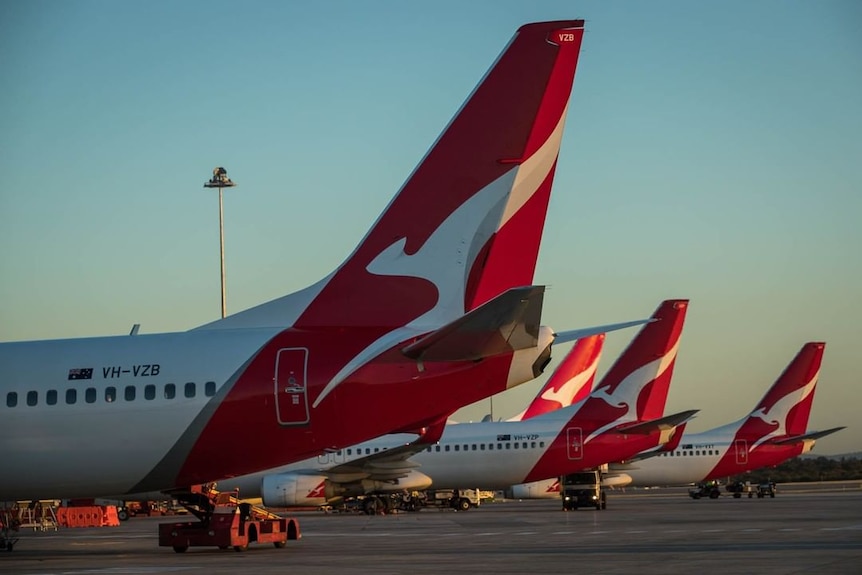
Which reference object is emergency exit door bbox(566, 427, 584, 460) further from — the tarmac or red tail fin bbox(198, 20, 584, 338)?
red tail fin bbox(198, 20, 584, 338)

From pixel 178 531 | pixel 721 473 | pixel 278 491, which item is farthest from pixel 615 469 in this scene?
pixel 178 531

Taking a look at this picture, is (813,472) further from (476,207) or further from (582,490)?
(476,207)

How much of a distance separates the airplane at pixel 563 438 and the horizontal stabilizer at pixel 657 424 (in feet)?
0.12

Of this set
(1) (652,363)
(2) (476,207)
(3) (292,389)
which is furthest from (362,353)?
(1) (652,363)

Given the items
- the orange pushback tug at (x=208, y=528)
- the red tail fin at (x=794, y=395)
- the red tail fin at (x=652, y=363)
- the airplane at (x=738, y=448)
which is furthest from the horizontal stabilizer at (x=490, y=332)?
the red tail fin at (x=794, y=395)

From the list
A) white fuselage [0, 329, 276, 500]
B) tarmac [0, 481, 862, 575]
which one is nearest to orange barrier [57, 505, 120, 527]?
tarmac [0, 481, 862, 575]

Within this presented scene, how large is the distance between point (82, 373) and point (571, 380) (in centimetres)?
3804

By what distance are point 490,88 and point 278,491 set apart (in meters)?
21.2

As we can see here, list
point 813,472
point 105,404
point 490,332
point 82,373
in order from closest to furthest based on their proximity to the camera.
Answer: point 490,332
point 105,404
point 82,373
point 813,472

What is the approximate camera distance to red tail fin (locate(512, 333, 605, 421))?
54594 mm

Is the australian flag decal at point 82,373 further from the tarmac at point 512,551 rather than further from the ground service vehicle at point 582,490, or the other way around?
the ground service vehicle at point 582,490

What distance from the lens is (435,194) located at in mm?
18891

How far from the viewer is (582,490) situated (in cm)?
4506

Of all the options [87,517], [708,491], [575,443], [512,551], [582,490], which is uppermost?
[575,443]
